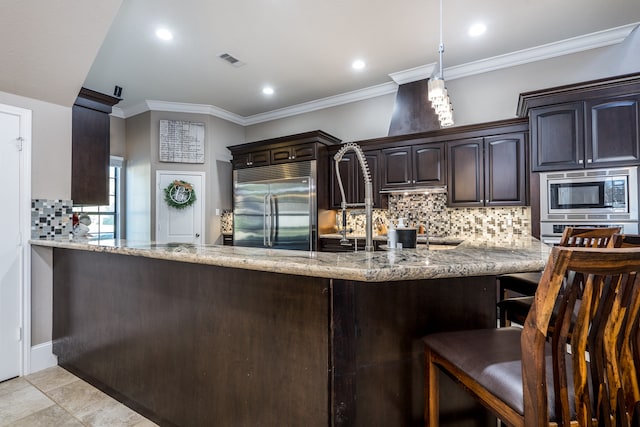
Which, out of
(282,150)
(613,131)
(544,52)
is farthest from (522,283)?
(282,150)

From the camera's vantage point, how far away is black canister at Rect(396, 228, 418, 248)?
1676 mm

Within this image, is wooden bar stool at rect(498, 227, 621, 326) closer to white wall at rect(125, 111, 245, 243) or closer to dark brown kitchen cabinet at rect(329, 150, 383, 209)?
dark brown kitchen cabinet at rect(329, 150, 383, 209)

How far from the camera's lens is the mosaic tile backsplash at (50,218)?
94.7 inches

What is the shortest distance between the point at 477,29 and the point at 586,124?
139 cm

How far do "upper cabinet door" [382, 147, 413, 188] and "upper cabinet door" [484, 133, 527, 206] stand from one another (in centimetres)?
91

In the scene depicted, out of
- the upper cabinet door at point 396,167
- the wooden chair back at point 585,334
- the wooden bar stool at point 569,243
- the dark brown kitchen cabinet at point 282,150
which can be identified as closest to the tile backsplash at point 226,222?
the dark brown kitchen cabinet at point 282,150

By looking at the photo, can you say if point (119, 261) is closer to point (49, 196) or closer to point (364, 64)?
Result: point (49, 196)

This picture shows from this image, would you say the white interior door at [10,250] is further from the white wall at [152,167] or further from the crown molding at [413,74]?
the crown molding at [413,74]

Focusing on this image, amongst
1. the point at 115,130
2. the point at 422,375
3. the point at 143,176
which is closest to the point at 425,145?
the point at 422,375

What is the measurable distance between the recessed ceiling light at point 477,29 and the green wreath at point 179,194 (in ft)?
14.4

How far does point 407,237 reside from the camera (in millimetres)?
1685

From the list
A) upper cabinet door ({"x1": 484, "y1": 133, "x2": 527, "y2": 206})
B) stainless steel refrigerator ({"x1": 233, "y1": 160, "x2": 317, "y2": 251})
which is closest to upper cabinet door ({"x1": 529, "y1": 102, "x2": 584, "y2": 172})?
upper cabinet door ({"x1": 484, "y1": 133, "x2": 527, "y2": 206})

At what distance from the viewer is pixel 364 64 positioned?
13.0 feet

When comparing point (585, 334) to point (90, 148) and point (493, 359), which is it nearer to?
point (493, 359)
